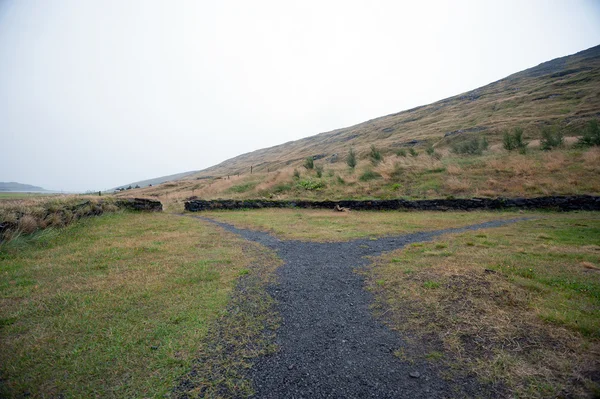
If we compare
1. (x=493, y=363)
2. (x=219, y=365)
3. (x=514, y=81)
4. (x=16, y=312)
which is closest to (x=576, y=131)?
(x=493, y=363)

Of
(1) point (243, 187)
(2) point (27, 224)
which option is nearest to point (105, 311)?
(2) point (27, 224)

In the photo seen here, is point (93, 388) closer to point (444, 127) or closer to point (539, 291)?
point (539, 291)

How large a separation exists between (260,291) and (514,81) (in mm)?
138873

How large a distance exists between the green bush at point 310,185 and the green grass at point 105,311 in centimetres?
1676

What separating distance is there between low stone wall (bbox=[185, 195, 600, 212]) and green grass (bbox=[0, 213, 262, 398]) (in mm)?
12655

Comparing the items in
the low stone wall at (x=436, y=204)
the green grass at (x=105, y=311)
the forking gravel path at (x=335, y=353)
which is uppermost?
the green grass at (x=105, y=311)

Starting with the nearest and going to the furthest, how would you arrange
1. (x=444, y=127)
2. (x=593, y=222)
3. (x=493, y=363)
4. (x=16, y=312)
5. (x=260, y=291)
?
(x=493, y=363)
(x=16, y=312)
(x=260, y=291)
(x=593, y=222)
(x=444, y=127)

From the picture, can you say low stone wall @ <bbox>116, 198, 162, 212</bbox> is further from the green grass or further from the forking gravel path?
the forking gravel path

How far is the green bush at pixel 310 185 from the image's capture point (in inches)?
1049

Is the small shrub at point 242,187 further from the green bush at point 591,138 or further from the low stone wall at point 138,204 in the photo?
the green bush at point 591,138

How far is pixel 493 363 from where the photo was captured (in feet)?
12.0

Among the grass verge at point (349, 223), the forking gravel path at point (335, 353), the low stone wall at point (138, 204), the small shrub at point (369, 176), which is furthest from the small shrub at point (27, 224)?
the small shrub at point (369, 176)

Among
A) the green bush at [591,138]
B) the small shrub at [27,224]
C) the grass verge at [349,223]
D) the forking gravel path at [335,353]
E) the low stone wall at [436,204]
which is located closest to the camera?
the forking gravel path at [335,353]

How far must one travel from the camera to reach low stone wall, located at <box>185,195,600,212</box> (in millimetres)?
15906
